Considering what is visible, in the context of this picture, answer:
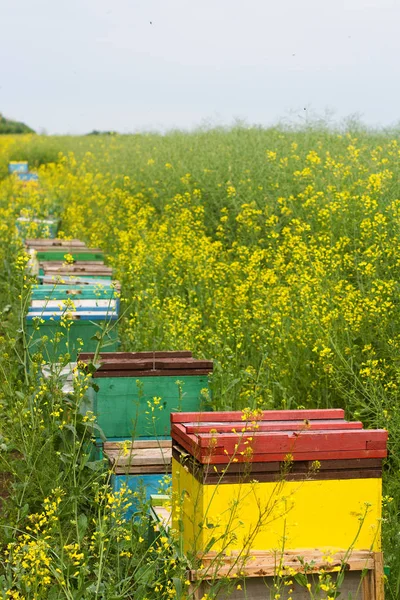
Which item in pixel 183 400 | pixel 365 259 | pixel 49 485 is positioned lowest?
pixel 49 485

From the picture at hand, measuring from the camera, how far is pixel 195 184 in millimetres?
12820

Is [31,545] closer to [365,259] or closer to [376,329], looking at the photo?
[376,329]

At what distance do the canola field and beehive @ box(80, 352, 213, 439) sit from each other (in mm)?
269

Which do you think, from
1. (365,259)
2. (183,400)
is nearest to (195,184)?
Answer: (365,259)

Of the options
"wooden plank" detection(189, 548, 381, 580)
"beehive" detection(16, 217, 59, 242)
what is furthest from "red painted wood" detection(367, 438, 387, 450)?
"beehive" detection(16, 217, 59, 242)

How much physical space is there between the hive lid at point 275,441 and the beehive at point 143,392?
1211mm

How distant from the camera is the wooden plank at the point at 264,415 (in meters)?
3.51

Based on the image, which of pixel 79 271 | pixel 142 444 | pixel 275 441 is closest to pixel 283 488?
Result: pixel 275 441

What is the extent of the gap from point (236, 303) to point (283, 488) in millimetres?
4496

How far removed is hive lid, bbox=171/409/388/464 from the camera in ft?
10.1

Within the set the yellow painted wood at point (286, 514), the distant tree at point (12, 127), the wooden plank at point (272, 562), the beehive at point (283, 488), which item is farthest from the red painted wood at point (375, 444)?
the distant tree at point (12, 127)

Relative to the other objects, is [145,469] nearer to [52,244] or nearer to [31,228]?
[52,244]

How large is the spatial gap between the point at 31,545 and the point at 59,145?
29109mm

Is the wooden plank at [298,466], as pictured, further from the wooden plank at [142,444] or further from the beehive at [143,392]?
the beehive at [143,392]
